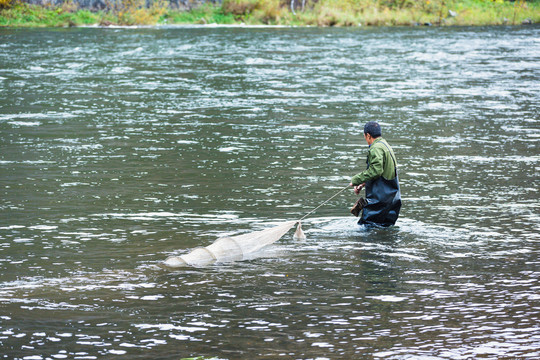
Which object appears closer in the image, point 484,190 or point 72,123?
point 484,190

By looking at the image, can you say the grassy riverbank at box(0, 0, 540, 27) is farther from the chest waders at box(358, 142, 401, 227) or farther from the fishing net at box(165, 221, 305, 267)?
the fishing net at box(165, 221, 305, 267)

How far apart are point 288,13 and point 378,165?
5728cm

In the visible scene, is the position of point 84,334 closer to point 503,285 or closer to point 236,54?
point 503,285

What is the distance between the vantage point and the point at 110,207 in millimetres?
12375

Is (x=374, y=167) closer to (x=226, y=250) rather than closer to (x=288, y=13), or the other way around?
(x=226, y=250)

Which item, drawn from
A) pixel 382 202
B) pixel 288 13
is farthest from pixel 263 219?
pixel 288 13

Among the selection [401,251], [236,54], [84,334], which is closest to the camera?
[84,334]

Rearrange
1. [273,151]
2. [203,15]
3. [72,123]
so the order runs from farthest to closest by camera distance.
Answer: [203,15], [72,123], [273,151]

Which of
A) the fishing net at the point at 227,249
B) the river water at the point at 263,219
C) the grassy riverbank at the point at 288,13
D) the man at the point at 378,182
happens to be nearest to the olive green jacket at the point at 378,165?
the man at the point at 378,182

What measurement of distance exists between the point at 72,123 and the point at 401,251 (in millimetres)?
12972

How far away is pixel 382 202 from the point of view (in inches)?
426

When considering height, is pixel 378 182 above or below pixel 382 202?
above

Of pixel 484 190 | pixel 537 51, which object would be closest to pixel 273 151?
pixel 484 190

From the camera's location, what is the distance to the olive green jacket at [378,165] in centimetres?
1044
